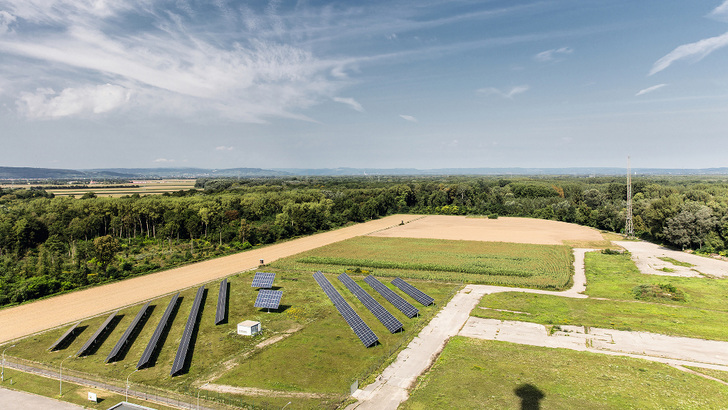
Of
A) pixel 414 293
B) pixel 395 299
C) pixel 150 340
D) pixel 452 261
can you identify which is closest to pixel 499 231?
pixel 452 261

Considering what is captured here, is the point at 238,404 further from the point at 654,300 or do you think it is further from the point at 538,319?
the point at 654,300

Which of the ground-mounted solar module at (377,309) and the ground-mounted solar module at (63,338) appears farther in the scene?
the ground-mounted solar module at (377,309)

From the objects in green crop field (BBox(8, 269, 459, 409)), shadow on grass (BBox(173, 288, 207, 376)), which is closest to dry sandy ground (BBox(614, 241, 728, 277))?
green crop field (BBox(8, 269, 459, 409))

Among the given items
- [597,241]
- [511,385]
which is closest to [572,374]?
[511,385]

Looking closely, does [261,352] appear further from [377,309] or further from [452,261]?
[452,261]

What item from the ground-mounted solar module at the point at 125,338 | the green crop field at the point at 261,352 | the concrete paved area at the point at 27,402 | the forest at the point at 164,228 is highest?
the forest at the point at 164,228

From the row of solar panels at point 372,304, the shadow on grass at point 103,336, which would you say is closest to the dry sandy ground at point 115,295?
the shadow on grass at point 103,336

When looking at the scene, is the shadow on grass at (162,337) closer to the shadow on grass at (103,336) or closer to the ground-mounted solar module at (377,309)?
the shadow on grass at (103,336)

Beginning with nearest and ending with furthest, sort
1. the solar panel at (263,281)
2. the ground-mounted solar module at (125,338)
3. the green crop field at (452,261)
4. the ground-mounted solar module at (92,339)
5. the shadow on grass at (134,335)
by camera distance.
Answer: the ground-mounted solar module at (125,338)
the shadow on grass at (134,335)
the ground-mounted solar module at (92,339)
the solar panel at (263,281)
the green crop field at (452,261)
